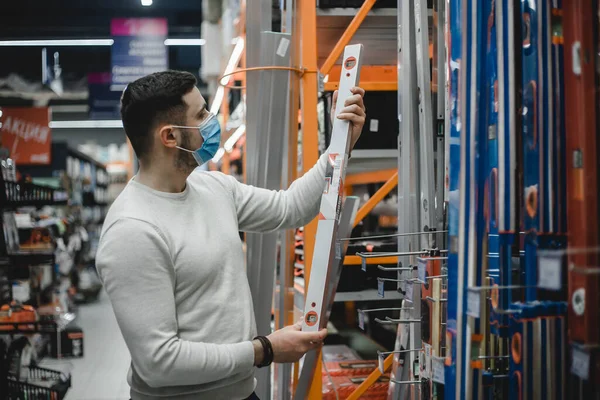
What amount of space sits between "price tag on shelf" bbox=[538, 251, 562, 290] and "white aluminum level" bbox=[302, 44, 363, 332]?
0.75 meters

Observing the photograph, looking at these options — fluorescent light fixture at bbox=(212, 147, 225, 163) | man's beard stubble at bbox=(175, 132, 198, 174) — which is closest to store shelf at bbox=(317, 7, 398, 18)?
man's beard stubble at bbox=(175, 132, 198, 174)

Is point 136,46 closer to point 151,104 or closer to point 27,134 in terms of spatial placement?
point 27,134

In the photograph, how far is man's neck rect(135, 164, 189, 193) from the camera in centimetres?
182

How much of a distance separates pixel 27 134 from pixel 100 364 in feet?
11.5

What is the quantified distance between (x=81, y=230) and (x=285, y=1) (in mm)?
8620

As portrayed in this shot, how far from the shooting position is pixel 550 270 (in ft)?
3.31

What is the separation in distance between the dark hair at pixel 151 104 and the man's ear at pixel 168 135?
0.02m

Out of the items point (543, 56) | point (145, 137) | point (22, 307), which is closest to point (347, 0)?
point (145, 137)

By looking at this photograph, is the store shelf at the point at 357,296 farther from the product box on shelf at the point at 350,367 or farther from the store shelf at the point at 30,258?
the store shelf at the point at 30,258

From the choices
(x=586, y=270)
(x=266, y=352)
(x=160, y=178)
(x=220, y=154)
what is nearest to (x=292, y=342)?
(x=266, y=352)

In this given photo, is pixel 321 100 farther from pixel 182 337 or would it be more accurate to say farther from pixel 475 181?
pixel 475 181

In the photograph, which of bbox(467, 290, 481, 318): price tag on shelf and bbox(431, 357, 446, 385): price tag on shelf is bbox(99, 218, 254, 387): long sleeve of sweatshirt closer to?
bbox(431, 357, 446, 385): price tag on shelf

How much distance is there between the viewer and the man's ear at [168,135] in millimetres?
1820

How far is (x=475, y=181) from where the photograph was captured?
1.27 metres
